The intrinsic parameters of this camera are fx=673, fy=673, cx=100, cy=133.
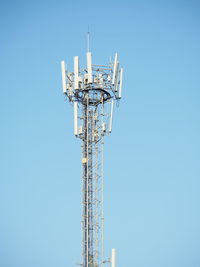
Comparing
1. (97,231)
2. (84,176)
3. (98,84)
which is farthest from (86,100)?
(97,231)

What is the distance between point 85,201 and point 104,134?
255 inches

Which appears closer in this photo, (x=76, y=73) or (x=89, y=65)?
(x=89, y=65)

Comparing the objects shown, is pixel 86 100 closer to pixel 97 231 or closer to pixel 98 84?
pixel 98 84

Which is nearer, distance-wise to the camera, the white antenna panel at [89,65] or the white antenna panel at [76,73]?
the white antenna panel at [89,65]
